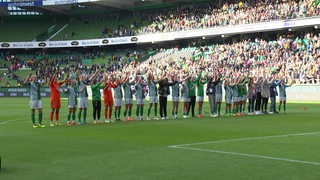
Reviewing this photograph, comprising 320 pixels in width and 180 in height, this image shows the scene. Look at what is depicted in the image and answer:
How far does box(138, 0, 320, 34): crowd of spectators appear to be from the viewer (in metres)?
52.7

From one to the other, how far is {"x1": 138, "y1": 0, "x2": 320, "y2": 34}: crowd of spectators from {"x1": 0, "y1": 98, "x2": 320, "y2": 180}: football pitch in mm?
35557

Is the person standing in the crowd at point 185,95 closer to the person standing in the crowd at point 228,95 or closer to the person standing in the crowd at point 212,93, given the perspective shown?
the person standing in the crowd at point 212,93

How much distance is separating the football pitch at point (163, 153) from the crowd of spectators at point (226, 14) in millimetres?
35557

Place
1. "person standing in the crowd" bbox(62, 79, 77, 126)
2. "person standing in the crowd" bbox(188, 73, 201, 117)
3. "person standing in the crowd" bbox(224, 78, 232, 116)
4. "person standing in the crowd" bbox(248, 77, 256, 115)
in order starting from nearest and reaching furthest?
"person standing in the crowd" bbox(62, 79, 77, 126), "person standing in the crowd" bbox(188, 73, 201, 117), "person standing in the crowd" bbox(224, 78, 232, 116), "person standing in the crowd" bbox(248, 77, 256, 115)

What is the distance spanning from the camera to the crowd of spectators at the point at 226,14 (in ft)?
173

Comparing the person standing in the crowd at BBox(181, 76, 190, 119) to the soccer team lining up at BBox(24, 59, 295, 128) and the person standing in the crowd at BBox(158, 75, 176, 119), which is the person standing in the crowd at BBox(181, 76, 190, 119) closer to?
the soccer team lining up at BBox(24, 59, 295, 128)

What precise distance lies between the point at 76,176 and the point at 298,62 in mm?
39889

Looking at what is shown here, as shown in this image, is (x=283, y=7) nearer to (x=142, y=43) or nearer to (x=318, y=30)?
(x=318, y=30)

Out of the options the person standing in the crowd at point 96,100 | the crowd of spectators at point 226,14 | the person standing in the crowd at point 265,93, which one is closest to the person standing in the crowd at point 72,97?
the person standing in the crowd at point 96,100

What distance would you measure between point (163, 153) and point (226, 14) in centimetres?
4964

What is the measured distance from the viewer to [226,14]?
60469 mm

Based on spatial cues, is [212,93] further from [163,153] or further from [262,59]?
[262,59]

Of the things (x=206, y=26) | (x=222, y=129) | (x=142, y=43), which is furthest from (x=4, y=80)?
(x=222, y=129)

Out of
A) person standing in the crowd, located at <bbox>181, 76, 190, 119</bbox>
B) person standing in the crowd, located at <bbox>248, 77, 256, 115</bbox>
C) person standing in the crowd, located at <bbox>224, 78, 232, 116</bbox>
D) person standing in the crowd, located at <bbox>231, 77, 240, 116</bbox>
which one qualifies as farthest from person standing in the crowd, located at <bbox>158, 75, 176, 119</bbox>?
person standing in the crowd, located at <bbox>248, 77, 256, 115</bbox>
